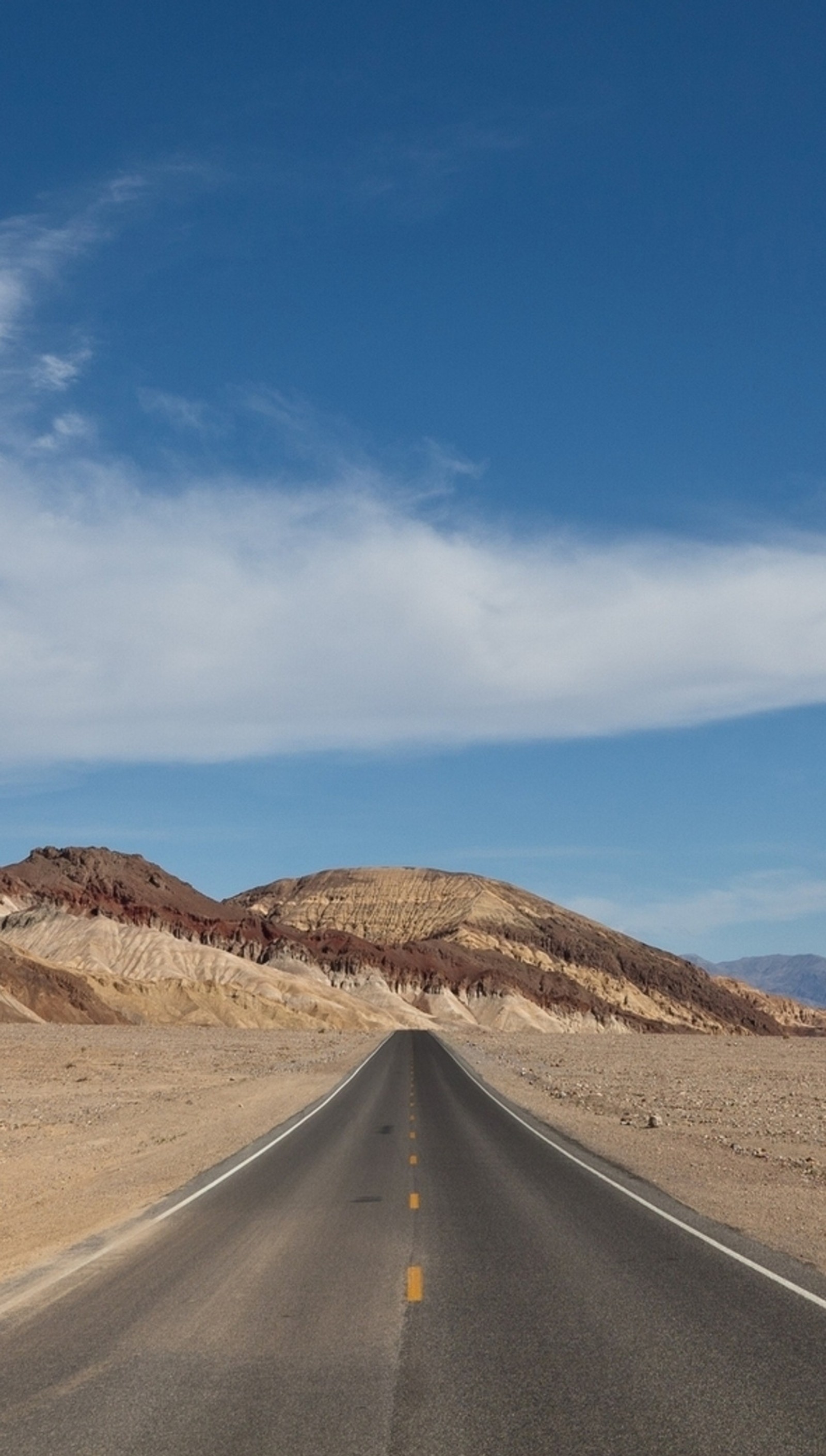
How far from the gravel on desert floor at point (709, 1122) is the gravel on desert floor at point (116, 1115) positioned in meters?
7.29

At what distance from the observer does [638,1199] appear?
1585 cm

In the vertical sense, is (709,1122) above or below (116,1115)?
above

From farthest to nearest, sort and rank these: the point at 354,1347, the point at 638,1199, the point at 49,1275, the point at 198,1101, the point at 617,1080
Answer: the point at 617,1080
the point at 198,1101
the point at 638,1199
the point at 49,1275
the point at 354,1347

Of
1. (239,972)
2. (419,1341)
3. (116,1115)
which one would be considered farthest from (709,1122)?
(239,972)

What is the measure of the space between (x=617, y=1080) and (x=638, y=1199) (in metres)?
29.6

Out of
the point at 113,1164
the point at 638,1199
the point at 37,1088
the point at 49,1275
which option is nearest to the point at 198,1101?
the point at 37,1088

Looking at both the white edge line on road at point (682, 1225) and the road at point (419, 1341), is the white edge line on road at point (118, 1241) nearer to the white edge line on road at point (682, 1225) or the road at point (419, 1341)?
the road at point (419, 1341)

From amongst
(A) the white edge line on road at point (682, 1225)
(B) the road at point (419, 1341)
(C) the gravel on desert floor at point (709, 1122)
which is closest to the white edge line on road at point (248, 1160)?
(B) the road at point (419, 1341)

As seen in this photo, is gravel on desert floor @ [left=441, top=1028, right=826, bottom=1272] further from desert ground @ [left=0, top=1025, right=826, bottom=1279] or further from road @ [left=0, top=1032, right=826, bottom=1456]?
road @ [left=0, top=1032, right=826, bottom=1456]

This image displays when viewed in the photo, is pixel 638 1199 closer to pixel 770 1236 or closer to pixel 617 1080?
pixel 770 1236

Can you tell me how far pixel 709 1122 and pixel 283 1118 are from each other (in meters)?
10.3

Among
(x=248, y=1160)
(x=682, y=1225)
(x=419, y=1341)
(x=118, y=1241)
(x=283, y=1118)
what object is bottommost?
(x=118, y=1241)

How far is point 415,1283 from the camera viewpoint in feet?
35.8

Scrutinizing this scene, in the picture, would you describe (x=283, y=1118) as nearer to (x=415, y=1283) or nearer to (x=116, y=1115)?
(x=116, y=1115)
